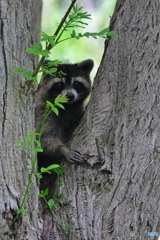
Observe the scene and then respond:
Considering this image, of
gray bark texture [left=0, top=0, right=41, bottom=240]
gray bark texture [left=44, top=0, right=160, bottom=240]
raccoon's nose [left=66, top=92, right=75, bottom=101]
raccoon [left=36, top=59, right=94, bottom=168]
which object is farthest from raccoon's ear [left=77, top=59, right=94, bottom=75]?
gray bark texture [left=0, top=0, right=41, bottom=240]

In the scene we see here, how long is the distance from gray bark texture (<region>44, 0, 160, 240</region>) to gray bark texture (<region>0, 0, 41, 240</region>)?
13.7 inches

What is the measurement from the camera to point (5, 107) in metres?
2.38

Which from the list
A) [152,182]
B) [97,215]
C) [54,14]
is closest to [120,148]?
[152,182]

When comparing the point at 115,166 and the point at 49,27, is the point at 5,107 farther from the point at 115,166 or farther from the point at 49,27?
the point at 49,27

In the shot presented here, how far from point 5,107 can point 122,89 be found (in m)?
0.91

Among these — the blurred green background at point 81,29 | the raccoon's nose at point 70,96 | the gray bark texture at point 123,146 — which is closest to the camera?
the gray bark texture at point 123,146

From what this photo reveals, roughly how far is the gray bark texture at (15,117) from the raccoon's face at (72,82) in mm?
1653

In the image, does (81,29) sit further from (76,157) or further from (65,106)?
(76,157)

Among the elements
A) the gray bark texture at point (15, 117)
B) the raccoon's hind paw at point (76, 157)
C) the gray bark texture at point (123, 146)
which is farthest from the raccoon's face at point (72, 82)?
the gray bark texture at point (15, 117)

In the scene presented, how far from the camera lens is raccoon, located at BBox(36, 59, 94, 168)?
12.1 feet

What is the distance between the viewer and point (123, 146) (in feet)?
8.82

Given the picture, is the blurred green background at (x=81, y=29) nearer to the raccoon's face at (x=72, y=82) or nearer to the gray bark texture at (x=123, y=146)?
the raccoon's face at (x=72, y=82)

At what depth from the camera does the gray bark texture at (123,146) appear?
2.53 m

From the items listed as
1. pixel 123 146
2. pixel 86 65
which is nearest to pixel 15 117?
pixel 123 146
